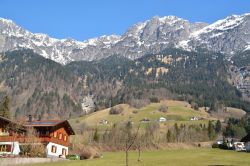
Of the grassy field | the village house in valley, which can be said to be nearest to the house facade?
the village house in valley

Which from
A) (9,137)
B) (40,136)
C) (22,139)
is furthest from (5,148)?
(40,136)

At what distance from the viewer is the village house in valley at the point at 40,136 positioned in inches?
3644

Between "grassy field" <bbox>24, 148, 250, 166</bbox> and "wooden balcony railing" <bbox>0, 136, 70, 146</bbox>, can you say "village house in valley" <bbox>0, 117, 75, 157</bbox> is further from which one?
"grassy field" <bbox>24, 148, 250, 166</bbox>

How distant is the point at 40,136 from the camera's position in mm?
101062

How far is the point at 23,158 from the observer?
7825cm

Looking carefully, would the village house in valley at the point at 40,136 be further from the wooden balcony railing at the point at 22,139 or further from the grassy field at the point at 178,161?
the grassy field at the point at 178,161

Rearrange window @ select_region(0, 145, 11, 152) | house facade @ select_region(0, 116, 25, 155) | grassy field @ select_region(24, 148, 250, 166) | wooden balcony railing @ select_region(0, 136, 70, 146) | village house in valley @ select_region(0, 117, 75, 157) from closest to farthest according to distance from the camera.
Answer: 1. grassy field @ select_region(24, 148, 250, 166)
2. house facade @ select_region(0, 116, 25, 155)
3. wooden balcony railing @ select_region(0, 136, 70, 146)
4. village house in valley @ select_region(0, 117, 75, 157)
5. window @ select_region(0, 145, 11, 152)

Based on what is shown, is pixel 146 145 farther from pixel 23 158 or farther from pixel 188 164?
pixel 188 164

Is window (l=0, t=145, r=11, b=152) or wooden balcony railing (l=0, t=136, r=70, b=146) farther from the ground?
wooden balcony railing (l=0, t=136, r=70, b=146)

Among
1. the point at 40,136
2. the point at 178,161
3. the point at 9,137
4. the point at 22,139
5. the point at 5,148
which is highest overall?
the point at 40,136

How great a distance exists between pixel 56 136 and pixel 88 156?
14264mm

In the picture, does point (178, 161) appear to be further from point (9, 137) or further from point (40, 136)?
point (40, 136)

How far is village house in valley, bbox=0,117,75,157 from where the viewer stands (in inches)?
3644

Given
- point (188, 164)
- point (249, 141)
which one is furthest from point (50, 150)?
point (249, 141)
